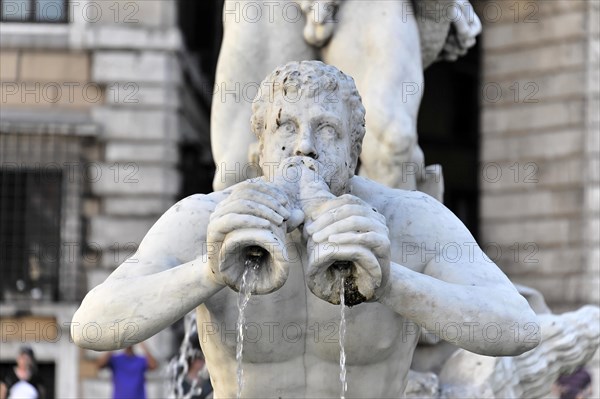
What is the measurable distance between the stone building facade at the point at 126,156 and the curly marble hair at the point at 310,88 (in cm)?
1412

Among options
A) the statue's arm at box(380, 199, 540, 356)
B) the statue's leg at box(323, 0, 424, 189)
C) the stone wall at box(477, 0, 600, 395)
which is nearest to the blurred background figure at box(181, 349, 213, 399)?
Result: the statue's leg at box(323, 0, 424, 189)

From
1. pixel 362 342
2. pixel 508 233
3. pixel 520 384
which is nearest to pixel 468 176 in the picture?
pixel 508 233

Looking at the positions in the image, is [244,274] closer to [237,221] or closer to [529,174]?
[237,221]

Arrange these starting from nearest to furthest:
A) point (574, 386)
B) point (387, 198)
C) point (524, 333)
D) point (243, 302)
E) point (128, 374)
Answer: point (243, 302) → point (524, 333) → point (387, 198) → point (574, 386) → point (128, 374)

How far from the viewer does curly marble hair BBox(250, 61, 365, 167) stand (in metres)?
4.83

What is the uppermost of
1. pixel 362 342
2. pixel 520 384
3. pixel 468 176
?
pixel 362 342

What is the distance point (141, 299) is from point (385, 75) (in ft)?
9.25

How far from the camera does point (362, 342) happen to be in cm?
495

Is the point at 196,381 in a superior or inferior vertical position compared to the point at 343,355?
inferior

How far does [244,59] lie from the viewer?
7.41 m

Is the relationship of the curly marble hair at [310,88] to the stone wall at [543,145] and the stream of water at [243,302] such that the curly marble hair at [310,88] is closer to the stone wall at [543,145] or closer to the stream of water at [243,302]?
the stream of water at [243,302]

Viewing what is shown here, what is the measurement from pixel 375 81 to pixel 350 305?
303cm

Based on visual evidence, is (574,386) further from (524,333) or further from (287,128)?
(287,128)

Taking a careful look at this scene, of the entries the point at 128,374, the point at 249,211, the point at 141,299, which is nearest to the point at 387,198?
the point at 141,299
